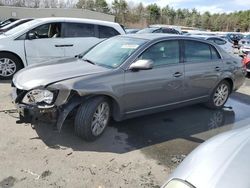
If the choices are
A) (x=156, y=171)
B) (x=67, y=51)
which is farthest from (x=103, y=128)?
(x=67, y=51)

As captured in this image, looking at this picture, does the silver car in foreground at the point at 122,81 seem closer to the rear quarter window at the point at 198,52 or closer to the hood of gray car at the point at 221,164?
the rear quarter window at the point at 198,52

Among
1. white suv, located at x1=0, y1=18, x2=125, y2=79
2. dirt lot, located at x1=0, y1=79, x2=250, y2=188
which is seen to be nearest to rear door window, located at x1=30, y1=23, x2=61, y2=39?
white suv, located at x1=0, y1=18, x2=125, y2=79

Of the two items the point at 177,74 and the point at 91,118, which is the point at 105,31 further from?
the point at 91,118

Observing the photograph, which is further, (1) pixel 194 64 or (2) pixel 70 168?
(1) pixel 194 64

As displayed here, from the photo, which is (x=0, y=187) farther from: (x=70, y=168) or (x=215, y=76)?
(x=215, y=76)

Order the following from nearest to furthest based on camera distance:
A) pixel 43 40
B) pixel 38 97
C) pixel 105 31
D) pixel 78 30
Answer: pixel 38 97 → pixel 43 40 → pixel 78 30 → pixel 105 31

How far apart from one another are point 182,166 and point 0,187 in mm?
2108

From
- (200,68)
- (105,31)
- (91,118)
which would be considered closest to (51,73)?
(91,118)

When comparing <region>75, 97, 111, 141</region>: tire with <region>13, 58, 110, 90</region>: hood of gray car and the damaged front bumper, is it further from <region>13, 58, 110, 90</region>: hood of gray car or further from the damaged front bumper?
<region>13, 58, 110, 90</region>: hood of gray car

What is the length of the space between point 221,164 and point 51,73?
10.2 ft

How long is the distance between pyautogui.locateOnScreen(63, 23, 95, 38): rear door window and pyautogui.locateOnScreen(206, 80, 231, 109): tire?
14.0ft

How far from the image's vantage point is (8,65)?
824cm

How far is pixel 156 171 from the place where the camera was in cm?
404

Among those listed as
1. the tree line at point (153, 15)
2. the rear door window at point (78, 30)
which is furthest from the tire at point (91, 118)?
the tree line at point (153, 15)
